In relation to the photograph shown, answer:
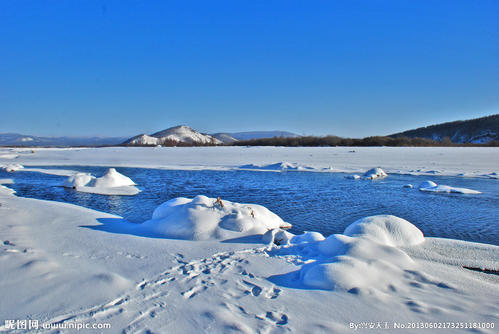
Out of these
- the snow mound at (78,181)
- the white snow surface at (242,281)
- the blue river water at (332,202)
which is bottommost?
the blue river water at (332,202)

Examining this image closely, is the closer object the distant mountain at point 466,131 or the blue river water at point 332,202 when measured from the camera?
the blue river water at point 332,202

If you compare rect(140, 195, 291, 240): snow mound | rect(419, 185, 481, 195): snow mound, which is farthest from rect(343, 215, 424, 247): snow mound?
rect(419, 185, 481, 195): snow mound

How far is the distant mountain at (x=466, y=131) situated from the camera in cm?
5494

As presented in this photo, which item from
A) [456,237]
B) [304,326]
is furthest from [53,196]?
[456,237]

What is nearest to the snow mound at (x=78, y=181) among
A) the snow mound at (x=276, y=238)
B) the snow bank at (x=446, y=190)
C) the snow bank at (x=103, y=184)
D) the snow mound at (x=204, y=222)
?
the snow bank at (x=103, y=184)

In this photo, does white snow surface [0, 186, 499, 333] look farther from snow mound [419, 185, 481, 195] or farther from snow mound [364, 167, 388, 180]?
snow mound [364, 167, 388, 180]

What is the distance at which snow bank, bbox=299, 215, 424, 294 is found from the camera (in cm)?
273

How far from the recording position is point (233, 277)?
2957 millimetres

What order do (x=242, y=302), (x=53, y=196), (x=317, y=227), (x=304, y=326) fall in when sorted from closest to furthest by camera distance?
(x=304, y=326) < (x=242, y=302) < (x=317, y=227) < (x=53, y=196)

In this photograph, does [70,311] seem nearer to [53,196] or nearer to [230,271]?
[230,271]

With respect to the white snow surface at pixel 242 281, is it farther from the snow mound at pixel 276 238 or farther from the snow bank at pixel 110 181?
the snow bank at pixel 110 181

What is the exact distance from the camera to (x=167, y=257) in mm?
3412

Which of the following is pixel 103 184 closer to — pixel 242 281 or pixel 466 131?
pixel 242 281

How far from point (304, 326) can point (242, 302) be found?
0.53 m
